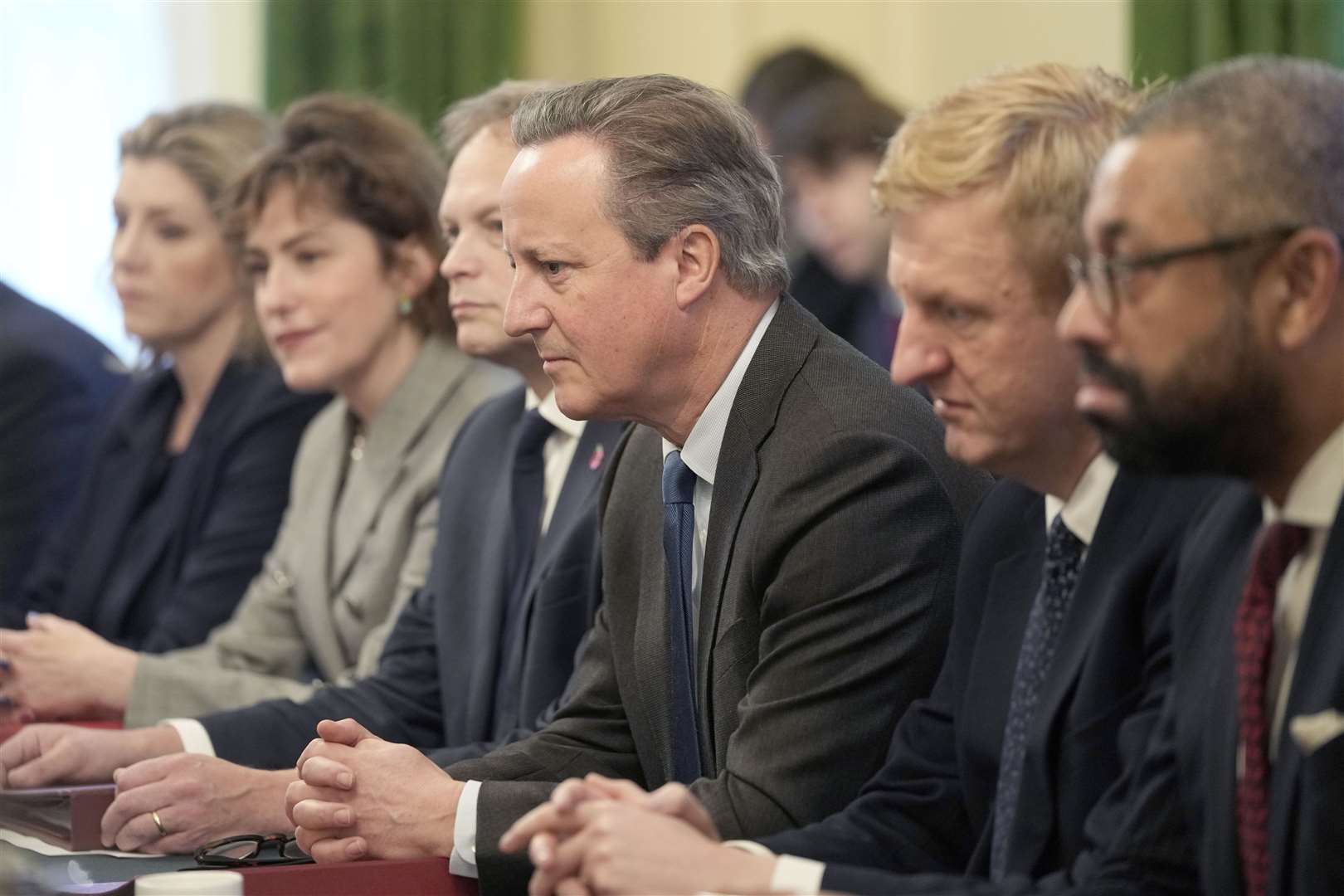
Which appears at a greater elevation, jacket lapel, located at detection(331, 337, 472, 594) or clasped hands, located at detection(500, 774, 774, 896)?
clasped hands, located at detection(500, 774, 774, 896)

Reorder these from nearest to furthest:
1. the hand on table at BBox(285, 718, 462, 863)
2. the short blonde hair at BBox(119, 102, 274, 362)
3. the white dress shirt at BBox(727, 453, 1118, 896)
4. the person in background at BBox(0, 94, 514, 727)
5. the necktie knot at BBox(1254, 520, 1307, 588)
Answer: the necktie knot at BBox(1254, 520, 1307, 588) → the white dress shirt at BBox(727, 453, 1118, 896) → the hand on table at BBox(285, 718, 462, 863) → the person in background at BBox(0, 94, 514, 727) → the short blonde hair at BBox(119, 102, 274, 362)

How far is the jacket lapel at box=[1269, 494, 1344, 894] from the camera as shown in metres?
1.52

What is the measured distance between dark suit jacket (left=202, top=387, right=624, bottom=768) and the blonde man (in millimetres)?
799

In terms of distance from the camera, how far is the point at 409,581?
128 inches

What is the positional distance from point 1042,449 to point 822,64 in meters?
3.90

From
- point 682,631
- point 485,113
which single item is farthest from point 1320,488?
point 485,113

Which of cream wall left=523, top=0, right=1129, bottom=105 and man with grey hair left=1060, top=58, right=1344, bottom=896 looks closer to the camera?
man with grey hair left=1060, top=58, right=1344, bottom=896

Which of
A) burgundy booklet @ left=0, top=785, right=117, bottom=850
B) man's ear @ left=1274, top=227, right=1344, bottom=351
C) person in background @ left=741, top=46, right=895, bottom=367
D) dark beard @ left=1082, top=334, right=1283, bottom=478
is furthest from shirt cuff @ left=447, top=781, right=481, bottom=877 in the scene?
person in background @ left=741, top=46, right=895, bottom=367

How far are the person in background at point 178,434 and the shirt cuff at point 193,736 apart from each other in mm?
952

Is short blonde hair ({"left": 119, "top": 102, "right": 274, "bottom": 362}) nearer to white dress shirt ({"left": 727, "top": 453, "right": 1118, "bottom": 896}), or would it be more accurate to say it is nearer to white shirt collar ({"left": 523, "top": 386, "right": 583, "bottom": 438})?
white shirt collar ({"left": 523, "top": 386, "right": 583, "bottom": 438})

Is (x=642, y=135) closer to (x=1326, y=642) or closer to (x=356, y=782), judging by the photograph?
(x=356, y=782)

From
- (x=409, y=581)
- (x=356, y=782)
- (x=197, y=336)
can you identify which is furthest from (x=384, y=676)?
(x=197, y=336)

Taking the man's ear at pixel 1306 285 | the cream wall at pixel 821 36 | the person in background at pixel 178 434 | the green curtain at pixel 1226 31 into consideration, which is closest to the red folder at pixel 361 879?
the man's ear at pixel 1306 285

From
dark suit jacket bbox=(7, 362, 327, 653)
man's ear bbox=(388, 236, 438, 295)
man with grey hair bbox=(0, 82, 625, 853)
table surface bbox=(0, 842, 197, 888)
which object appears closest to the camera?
table surface bbox=(0, 842, 197, 888)
